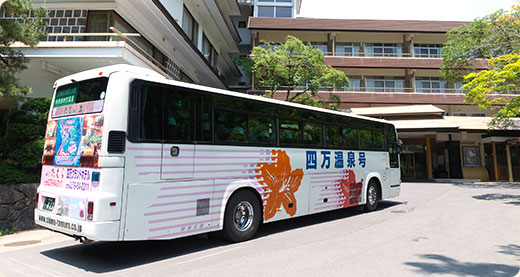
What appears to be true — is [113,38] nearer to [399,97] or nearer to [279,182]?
[279,182]

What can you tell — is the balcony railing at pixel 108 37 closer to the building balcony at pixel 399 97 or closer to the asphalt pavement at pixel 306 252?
the asphalt pavement at pixel 306 252

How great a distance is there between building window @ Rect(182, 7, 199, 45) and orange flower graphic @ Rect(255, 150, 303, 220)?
1433 centimetres

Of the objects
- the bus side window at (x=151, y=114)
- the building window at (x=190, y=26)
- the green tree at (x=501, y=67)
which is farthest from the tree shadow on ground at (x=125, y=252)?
the building window at (x=190, y=26)

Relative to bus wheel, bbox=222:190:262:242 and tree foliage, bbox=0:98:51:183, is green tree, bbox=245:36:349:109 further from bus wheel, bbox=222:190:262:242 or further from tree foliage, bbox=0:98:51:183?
bus wheel, bbox=222:190:262:242

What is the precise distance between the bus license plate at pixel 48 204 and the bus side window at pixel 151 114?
204 cm

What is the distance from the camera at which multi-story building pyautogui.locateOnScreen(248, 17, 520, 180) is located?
26.9 metres

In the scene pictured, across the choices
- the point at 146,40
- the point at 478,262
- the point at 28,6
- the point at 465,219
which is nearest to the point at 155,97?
the point at 478,262

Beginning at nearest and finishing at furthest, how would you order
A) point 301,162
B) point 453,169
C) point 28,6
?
point 301,162, point 28,6, point 453,169

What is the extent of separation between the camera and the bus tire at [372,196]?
34.4 feet

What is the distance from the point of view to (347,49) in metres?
35.2

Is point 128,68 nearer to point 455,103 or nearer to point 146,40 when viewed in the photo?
point 146,40

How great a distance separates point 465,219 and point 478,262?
15.2 ft

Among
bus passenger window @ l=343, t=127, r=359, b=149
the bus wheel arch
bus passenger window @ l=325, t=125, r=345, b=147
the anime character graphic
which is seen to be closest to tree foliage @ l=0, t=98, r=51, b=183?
the anime character graphic

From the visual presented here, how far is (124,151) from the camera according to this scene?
16.0ft
